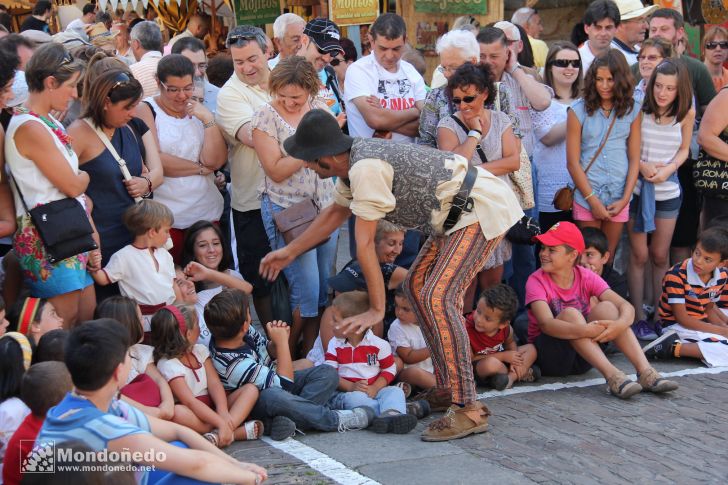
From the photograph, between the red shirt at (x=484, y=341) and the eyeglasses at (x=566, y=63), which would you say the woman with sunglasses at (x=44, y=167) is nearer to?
the red shirt at (x=484, y=341)

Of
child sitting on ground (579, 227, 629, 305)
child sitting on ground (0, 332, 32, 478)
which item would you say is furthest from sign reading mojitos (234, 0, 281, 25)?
child sitting on ground (0, 332, 32, 478)

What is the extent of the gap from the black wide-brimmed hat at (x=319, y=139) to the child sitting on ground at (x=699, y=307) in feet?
9.99

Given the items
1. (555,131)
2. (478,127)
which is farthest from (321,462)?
(555,131)

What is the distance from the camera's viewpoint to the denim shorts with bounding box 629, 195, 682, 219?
741cm

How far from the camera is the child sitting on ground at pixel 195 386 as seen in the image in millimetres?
5098

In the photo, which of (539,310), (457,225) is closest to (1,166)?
(457,225)

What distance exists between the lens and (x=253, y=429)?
523 centimetres

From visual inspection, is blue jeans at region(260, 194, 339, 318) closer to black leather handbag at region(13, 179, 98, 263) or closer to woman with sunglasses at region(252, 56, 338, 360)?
woman with sunglasses at region(252, 56, 338, 360)

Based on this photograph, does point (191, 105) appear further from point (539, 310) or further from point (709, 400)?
point (709, 400)

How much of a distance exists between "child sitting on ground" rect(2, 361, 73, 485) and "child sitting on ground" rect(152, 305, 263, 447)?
41.7 inches

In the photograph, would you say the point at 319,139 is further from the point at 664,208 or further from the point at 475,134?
the point at 664,208

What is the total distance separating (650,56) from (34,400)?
221 inches

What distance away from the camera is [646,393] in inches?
238

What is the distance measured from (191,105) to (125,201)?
3.04 ft
